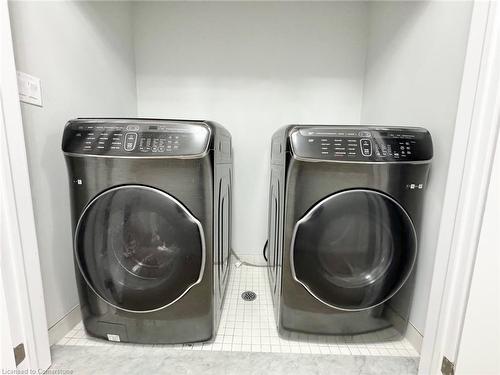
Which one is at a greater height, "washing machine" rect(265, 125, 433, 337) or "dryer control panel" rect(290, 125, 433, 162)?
"dryer control panel" rect(290, 125, 433, 162)

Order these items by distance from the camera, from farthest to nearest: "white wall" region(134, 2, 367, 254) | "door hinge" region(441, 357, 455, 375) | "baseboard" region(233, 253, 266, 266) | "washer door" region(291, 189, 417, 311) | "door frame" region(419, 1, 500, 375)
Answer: "baseboard" region(233, 253, 266, 266) → "white wall" region(134, 2, 367, 254) → "washer door" region(291, 189, 417, 311) → "door hinge" region(441, 357, 455, 375) → "door frame" region(419, 1, 500, 375)

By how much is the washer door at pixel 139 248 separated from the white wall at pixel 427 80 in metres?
0.81

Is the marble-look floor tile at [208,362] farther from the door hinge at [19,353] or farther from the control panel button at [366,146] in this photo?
the control panel button at [366,146]

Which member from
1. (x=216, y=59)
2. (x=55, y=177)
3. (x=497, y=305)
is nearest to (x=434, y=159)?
(x=497, y=305)

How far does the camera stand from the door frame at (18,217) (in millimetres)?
655

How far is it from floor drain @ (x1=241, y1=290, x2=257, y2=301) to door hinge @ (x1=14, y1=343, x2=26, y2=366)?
2.70 ft

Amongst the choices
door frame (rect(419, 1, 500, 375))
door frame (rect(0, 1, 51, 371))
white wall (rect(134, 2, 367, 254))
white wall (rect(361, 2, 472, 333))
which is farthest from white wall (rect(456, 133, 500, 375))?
door frame (rect(0, 1, 51, 371))

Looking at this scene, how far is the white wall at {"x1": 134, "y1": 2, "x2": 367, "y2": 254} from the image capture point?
1392 mm

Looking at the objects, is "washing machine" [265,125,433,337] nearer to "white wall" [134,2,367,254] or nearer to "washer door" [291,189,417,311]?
"washer door" [291,189,417,311]

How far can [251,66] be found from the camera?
1.43m

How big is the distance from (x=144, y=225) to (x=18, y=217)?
1.11ft

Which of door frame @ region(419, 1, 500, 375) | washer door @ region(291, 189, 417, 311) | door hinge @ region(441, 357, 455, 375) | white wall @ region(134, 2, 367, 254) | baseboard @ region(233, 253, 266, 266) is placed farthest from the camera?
baseboard @ region(233, 253, 266, 266)

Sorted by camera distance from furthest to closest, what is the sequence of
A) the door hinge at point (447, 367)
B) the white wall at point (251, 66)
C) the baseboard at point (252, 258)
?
1. the baseboard at point (252, 258)
2. the white wall at point (251, 66)
3. the door hinge at point (447, 367)

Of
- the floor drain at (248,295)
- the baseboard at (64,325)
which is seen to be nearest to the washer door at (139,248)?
the baseboard at (64,325)
